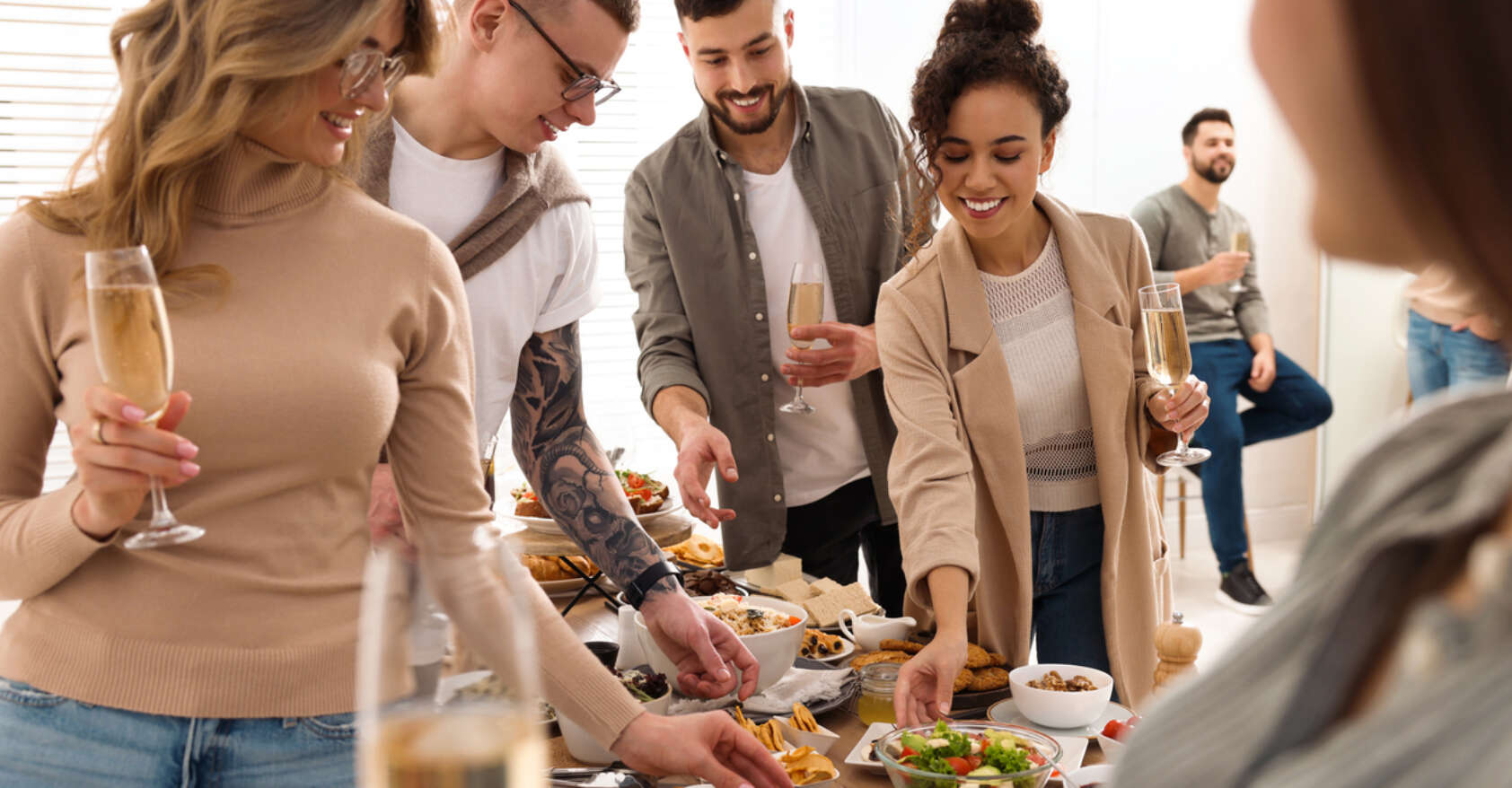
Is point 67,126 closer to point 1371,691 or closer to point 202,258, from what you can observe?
point 202,258

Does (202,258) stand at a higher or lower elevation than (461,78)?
lower

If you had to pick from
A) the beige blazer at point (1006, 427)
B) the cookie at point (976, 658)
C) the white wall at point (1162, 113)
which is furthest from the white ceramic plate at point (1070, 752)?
the white wall at point (1162, 113)

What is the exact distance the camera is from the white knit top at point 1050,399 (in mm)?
2182

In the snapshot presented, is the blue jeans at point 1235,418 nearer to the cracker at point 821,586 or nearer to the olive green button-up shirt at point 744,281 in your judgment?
the olive green button-up shirt at point 744,281

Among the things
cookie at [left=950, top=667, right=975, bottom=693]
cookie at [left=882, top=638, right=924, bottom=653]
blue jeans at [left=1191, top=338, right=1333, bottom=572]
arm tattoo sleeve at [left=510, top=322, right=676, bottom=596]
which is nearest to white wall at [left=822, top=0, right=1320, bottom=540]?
blue jeans at [left=1191, top=338, right=1333, bottom=572]

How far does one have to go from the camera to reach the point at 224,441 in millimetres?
1258

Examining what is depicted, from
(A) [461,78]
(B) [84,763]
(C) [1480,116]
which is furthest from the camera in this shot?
(A) [461,78]

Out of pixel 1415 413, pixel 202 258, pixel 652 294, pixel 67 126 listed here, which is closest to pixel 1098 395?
pixel 652 294

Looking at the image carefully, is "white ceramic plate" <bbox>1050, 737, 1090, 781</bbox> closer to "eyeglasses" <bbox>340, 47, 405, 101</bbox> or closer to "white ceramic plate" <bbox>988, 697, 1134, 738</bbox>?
"white ceramic plate" <bbox>988, 697, 1134, 738</bbox>

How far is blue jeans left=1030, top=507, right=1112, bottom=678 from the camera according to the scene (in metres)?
2.18

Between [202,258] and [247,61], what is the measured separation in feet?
0.76

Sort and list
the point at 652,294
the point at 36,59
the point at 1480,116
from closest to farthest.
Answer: the point at 1480,116
the point at 652,294
the point at 36,59

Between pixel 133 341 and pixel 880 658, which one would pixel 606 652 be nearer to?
pixel 880 658

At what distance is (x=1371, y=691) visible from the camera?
0.46 meters
